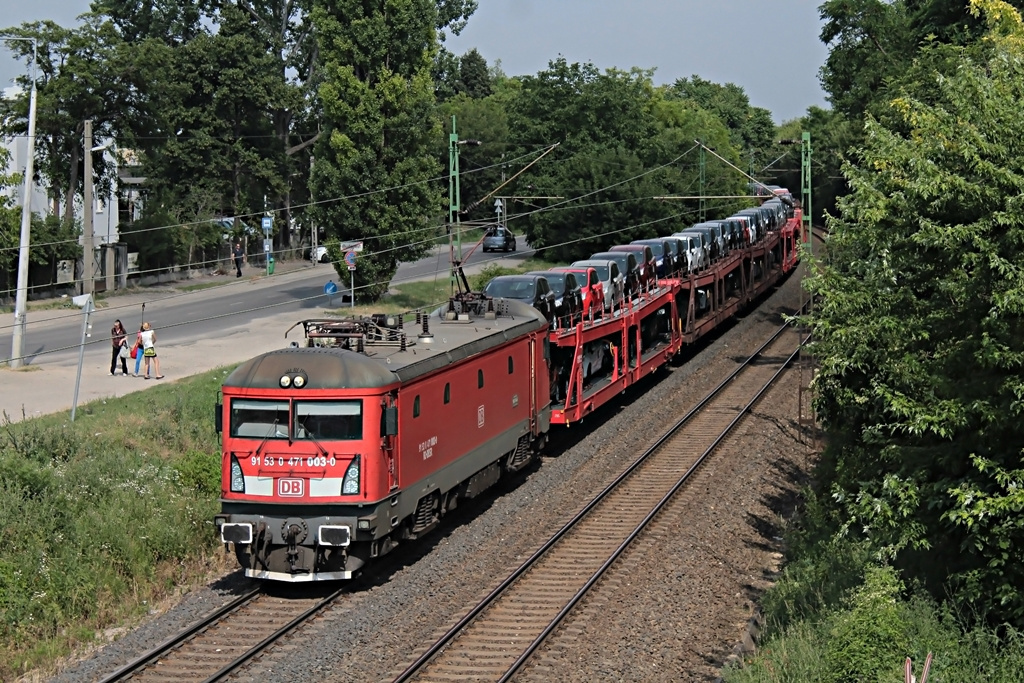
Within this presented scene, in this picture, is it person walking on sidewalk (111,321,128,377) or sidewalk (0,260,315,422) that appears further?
person walking on sidewalk (111,321,128,377)

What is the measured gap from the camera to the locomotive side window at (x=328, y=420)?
14.9 meters

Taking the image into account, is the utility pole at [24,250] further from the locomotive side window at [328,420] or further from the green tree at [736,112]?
the green tree at [736,112]

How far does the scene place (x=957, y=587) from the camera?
38.1ft

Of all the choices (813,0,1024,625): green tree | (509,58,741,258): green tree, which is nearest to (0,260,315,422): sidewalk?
(509,58,741,258): green tree

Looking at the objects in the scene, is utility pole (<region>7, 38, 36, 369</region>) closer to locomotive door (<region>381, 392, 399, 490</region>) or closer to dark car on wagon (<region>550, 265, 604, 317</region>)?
dark car on wagon (<region>550, 265, 604, 317</region>)

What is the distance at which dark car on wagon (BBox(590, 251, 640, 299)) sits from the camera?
101 feet

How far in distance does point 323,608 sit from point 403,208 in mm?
30624

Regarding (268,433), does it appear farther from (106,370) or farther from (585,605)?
(106,370)

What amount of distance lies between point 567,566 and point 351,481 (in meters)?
3.56

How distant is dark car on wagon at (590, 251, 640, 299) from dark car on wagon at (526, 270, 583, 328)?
13.9 feet

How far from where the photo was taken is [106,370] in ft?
112

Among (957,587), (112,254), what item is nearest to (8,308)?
Answer: (112,254)

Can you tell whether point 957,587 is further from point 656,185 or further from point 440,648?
point 656,185

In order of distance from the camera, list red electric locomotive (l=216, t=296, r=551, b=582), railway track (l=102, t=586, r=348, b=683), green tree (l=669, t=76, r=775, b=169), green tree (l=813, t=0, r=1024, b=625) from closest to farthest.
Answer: green tree (l=813, t=0, r=1024, b=625), railway track (l=102, t=586, r=348, b=683), red electric locomotive (l=216, t=296, r=551, b=582), green tree (l=669, t=76, r=775, b=169)
